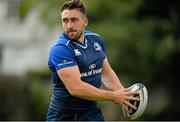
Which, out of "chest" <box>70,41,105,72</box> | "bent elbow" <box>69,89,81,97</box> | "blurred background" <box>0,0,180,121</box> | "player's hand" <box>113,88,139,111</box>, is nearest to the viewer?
"player's hand" <box>113,88,139,111</box>

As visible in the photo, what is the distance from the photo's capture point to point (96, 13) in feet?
65.9

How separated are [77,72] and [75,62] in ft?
0.45

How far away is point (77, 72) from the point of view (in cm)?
779

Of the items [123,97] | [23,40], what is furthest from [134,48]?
[23,40]

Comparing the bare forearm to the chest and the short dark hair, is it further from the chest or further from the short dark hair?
the short dark hair

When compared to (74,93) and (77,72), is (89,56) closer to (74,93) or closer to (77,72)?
(77,72)

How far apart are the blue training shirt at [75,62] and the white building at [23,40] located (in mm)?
12503

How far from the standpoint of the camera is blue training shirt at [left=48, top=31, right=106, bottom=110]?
25.8 feet

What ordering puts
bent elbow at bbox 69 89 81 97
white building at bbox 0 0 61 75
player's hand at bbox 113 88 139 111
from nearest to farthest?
player's hand at bbox 113 88 139 111 < bent elbow at bbox 69 89 81 97 < white building at bbox 0 0 61 75

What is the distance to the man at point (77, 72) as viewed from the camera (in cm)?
776

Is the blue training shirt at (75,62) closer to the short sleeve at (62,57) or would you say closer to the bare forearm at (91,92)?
Result: the short sleeve at (62,57)

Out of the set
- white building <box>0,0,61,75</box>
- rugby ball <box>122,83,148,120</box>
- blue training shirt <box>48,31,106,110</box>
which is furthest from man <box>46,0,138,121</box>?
white building <box>0,0,61,75</box>

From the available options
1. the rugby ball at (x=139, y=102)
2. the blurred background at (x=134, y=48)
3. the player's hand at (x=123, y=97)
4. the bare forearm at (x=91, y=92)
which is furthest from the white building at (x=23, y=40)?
the player's hand at (x=123, y=97)

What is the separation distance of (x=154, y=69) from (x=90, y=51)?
12105 millimetres
